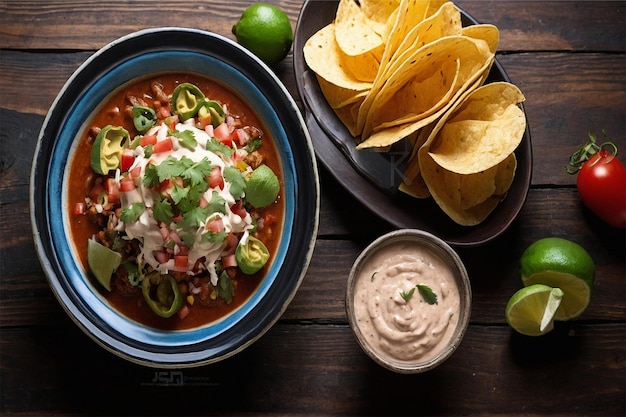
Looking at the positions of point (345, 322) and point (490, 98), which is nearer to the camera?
point (490, 98)

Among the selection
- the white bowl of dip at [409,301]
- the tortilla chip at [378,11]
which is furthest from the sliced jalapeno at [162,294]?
the tortilla chip at [378,11]

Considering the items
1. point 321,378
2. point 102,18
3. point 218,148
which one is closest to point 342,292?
point 321,378

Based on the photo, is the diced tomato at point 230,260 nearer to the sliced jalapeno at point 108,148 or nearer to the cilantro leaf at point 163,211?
the cilantro leaf at point 163,211

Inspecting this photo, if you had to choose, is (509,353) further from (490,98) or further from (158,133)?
(158,133)

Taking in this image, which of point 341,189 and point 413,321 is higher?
point 341,189

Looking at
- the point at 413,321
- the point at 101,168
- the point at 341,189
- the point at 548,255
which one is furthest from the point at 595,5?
the point at 101,168

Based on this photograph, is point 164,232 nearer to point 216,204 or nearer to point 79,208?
point 216,204

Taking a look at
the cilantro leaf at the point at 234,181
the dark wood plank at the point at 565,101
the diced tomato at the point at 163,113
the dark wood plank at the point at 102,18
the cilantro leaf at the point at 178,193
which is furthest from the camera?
the dark wood plank at the point at 565,101
